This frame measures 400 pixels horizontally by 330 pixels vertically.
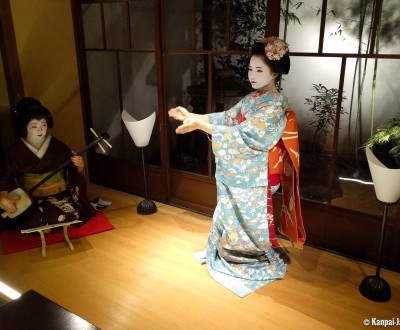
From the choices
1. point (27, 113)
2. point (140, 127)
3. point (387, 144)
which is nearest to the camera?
point (387, 144)

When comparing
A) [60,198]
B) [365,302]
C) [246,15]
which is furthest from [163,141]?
[365,302]

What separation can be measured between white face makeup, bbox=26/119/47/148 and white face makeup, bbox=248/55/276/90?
1748 mm

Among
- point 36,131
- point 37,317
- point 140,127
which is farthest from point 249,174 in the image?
point 36,131

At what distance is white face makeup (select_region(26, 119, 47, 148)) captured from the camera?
3.09 m

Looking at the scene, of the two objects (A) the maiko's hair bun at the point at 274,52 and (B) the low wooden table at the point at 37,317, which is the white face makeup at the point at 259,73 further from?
(B) the low wooden table at the point at 37,317

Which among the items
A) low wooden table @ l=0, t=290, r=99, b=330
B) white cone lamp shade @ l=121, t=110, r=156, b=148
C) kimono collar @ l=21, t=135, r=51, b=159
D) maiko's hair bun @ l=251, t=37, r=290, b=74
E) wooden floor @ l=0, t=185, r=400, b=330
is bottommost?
wooden floor @ l=0, t=185, r=400, b=330

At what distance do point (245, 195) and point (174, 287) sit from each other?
82cm

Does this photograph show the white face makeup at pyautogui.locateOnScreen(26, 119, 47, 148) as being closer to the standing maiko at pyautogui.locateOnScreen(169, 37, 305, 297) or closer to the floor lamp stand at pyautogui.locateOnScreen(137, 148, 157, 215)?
the floor lamp stand at pyautogui.locateOnScreen(137, 148, 157, 215)

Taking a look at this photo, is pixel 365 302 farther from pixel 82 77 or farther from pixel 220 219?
pixel 82 77

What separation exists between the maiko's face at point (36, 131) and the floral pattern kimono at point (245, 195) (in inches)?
54.9

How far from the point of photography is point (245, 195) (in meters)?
2.67

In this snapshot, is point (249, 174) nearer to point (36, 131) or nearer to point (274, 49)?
point (274, 49)

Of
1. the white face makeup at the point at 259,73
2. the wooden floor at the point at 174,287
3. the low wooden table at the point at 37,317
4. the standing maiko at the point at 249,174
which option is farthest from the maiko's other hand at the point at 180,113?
the low wooden table at the point at 37,317

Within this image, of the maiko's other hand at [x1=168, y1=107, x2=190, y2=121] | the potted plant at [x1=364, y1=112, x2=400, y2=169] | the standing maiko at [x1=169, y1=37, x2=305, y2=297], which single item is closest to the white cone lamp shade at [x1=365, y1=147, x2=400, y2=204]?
the potted plant at [x1=364, y1=112, x2=400, y2=169]
